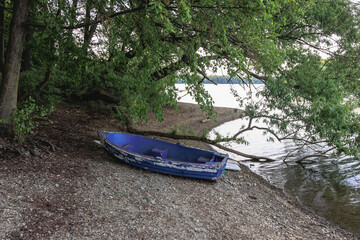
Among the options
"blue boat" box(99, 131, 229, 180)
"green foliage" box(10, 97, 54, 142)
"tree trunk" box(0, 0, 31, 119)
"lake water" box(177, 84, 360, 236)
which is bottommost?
"lake water" box(177, 84, 360, 236)

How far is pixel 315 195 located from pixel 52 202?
1000cm

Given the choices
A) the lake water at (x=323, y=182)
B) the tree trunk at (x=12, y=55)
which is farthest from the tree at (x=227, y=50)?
the lake water at (x=323, y=182)

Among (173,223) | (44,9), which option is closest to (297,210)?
(173,223)

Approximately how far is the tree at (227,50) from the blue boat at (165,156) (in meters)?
1.40

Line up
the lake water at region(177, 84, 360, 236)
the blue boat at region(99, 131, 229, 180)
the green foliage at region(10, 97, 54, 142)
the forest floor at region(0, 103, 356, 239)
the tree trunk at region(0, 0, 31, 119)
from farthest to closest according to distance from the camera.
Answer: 1. the lake water at region(177, 84, 360, 236)
2. the blue boat at region(99, 131, 229, 180)
3. the tree trunk at region(0, 0, 31, 119)
4. the green foliage at region(10, 97, 54, 142)
5. the forest floor at region(0, 103, 356, 239)

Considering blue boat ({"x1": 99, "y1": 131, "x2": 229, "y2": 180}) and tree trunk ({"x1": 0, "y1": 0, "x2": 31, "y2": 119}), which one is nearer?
tree trunk ({"x1": 0, "y1": 0, "x2": 31, "y2": 119})

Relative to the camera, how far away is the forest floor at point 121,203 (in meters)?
5.25

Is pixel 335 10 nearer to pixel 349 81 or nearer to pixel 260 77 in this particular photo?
pixel 349 81

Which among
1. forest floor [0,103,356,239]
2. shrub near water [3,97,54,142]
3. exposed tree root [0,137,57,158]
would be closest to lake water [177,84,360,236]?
forest floor [0,103,356,239]

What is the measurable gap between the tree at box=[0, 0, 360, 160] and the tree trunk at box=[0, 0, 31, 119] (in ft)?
1.57

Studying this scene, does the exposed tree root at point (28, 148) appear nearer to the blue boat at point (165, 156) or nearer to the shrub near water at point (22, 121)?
the shrub near water at point (22, 121)

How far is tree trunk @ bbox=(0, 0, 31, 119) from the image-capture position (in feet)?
26.4

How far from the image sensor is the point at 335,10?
11.6 m

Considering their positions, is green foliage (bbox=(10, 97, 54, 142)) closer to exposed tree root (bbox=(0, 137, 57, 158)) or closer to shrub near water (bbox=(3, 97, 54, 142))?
shrub near water (bbox=(3, 97, 54, 142))
